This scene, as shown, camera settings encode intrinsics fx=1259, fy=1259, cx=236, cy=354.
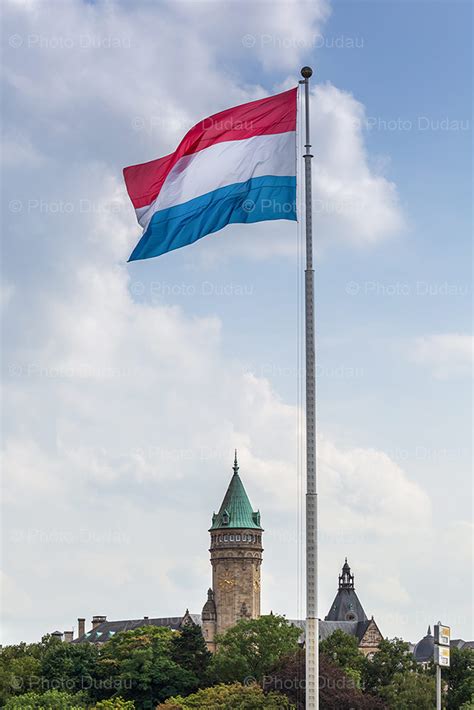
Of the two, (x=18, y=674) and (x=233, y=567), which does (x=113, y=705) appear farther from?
(x=233, y=567)

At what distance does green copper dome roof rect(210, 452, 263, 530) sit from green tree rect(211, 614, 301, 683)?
4405cm

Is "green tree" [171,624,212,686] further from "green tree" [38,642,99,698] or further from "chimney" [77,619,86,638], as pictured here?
"chimney" [77,619,86,638]

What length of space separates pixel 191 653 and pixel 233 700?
25.6 metres

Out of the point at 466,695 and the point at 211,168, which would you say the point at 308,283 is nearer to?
the point at 211,168

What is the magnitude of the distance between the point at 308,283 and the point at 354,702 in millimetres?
46543

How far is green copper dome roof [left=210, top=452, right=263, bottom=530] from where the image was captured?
486ft

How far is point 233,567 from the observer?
479ft

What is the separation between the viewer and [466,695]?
8706 cm

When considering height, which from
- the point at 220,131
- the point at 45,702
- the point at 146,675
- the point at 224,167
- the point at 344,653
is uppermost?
the point at 220,131

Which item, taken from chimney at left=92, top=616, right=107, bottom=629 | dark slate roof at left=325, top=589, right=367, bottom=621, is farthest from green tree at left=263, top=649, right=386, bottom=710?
chimney at left=92, top=616, right=107, bottom=629

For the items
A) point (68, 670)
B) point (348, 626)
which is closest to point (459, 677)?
point (68, 670)

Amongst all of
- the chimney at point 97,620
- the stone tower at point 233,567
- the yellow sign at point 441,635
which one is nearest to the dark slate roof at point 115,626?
the chimney at point 97,620

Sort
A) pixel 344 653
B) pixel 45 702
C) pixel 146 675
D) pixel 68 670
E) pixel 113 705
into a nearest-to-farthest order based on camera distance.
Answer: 1. pixel 45 702
2. pixel 113 705
3. pixel 146 675
4. pixel 68 670
5. pixel 344 653

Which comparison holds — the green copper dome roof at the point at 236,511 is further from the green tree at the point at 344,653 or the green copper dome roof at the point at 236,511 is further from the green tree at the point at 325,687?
the green tree at the point at 325,687
